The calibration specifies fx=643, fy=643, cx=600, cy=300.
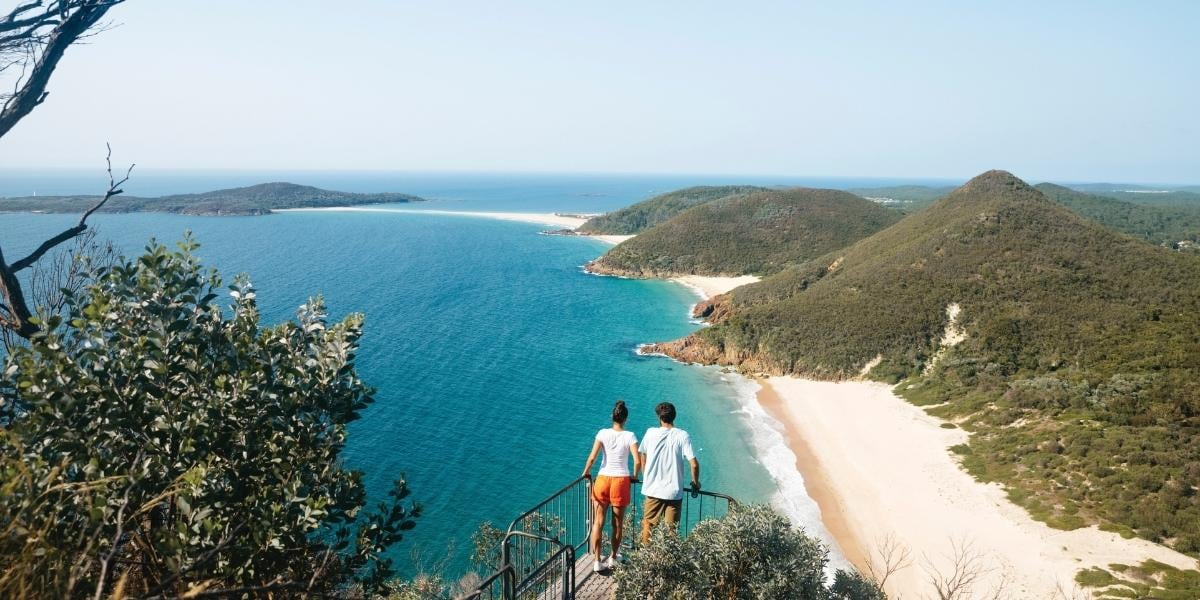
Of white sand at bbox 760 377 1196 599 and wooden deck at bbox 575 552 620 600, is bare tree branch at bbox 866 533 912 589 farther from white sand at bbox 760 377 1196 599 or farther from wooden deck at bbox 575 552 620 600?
wooden deck at bbox 575 552 620 600

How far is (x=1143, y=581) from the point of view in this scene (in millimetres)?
16047

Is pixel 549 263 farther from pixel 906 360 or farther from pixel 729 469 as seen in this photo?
pixel 729 469

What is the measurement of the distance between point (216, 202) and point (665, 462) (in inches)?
6807

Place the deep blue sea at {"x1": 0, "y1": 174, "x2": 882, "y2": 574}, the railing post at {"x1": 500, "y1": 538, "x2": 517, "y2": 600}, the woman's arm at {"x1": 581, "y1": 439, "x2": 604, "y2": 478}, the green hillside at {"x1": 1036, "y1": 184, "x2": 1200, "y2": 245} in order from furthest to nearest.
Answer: the green hillside at {"x1": 1036, "y1": 184, "x2": 1200, "y2": 245} < the deep blue sea at {"x1": 0, "y1": 174, "x2": 882, "y2": 574} < the woman's arm at {"x1": 581, "y1": 439, "x2": 604, "y2": 478} < the railing post at {"x1": 500, "y1": 538, "x2": 517, "y2": 600}

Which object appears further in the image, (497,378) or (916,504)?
(497,378)

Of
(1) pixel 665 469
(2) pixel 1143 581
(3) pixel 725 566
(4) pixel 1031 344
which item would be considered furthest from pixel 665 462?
(4) pixel 1031 344

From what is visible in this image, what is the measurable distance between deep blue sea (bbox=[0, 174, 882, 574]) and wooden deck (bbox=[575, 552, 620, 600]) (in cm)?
1176

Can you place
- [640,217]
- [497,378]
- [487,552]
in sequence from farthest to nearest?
[640,217], [497,378], [487,552]

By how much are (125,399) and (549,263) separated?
8069cm

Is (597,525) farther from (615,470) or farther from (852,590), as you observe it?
(852,590)

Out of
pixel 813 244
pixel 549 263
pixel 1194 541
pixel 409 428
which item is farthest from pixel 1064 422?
pixel 549 263

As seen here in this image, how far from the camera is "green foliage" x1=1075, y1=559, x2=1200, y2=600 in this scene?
49.9ft

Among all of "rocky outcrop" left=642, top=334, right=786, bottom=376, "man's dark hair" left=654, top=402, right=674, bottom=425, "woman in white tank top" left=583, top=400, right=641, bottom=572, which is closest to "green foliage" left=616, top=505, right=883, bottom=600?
"woman in white tank top" left=583, top=400, right=641, bottom=572

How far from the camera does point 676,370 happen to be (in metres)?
40.0
